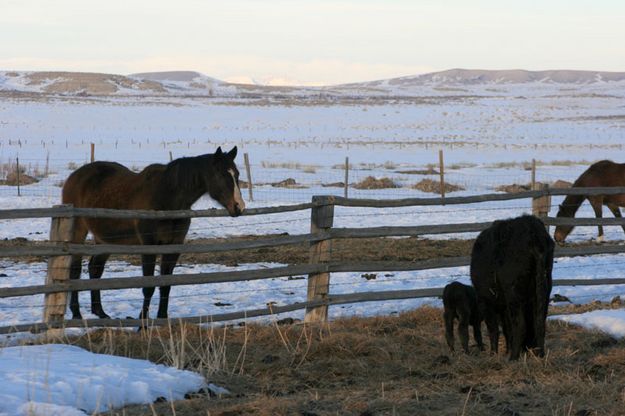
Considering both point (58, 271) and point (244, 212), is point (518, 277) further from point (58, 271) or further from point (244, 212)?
point (58, 271)

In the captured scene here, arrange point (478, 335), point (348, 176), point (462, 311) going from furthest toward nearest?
point (348, 176) < point (478, 335) < point (462, 311)

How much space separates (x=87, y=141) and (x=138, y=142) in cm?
254

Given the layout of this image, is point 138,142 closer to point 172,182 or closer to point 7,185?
point 7,185

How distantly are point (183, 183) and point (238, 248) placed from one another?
1350 mm

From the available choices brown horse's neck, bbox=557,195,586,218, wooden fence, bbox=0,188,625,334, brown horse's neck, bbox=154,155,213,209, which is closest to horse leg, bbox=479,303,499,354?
wooden fence, bbox=0,188,625,334

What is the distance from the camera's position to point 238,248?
8.82 m

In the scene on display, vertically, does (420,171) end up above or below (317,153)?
below

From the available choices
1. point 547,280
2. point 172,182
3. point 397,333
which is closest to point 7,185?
point 172,182

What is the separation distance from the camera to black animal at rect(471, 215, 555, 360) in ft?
22.0

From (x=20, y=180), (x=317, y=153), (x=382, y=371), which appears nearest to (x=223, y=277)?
(x=382, y=371)

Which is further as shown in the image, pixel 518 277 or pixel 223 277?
pixel 223 277

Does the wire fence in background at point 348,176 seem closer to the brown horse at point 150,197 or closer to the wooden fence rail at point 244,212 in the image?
the wooden fence rail at point 244,212

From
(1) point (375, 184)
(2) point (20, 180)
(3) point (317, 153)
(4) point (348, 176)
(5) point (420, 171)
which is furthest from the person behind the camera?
(3) point (317, 153)

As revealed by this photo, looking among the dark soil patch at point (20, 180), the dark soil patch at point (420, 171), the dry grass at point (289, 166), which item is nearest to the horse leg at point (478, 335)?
the dark soil patch at point (20, 180)
